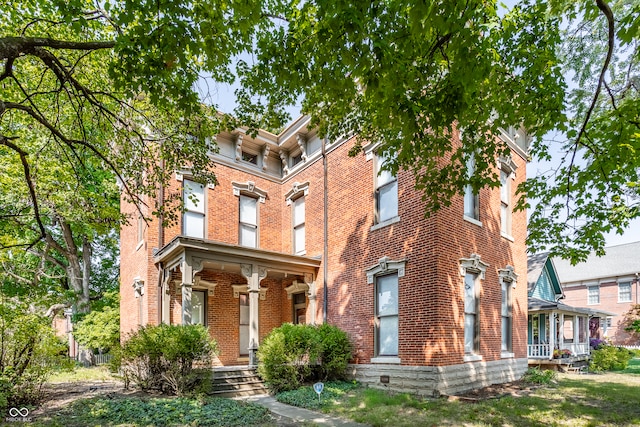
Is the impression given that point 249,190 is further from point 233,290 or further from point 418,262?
point 418,262

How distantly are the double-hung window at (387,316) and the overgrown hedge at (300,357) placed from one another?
3.59 ft

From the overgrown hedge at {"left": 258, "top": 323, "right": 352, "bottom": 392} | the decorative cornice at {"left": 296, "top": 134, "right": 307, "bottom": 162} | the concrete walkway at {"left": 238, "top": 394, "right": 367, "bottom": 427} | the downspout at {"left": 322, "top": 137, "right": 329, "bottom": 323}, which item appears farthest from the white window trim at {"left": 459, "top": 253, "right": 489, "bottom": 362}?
the decorative cornice at {"left": 296, "top": 134, "right": 307, "bottom": 162}

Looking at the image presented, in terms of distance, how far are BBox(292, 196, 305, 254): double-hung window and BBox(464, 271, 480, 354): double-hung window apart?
6237 mm

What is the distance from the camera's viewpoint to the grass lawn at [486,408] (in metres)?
7.23

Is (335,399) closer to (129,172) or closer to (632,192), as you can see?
(129,172)

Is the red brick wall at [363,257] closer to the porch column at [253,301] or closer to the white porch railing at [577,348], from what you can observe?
the porch column at [253,301]

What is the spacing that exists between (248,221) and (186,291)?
195 inches

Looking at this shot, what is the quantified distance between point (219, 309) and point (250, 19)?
1077 cm

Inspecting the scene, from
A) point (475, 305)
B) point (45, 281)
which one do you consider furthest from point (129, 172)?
point (45, 281)

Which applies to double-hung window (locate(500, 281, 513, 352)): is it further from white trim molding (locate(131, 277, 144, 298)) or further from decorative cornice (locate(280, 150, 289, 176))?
white trim molding (locate(131, 277, 144, 298))

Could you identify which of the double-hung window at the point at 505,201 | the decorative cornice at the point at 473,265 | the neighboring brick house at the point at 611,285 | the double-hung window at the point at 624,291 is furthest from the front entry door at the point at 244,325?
the double-hung window at the point at 624,291

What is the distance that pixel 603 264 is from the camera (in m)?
33.5

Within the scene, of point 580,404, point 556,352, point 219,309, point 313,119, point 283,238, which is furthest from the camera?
point 556,352

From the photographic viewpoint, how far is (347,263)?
40.4ft
